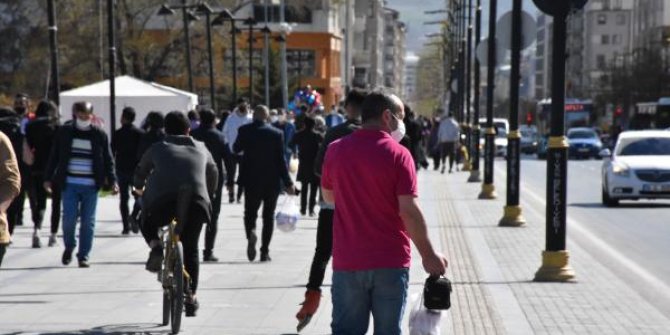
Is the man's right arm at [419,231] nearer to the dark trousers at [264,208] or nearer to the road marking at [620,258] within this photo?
the road marking at [620,258]

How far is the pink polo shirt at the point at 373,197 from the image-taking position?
7.64 metres

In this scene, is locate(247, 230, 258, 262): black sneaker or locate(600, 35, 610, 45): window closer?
locate(247, 230, 258, 262): black sneaker

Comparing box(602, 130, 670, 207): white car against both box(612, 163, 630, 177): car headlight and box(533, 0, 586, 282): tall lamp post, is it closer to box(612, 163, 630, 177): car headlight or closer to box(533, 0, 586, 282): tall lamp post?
box(612, 163, 630, 177): car headlight

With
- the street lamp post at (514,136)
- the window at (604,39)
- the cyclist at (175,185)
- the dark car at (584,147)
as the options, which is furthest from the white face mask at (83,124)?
the window at (604,39)

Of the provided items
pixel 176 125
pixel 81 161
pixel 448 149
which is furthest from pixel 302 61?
pixel 176 125

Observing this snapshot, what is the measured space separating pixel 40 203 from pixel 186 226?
8.38 meters

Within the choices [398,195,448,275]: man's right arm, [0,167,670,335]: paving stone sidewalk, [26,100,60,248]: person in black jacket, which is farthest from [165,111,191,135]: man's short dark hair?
[26,100,60,248]: person in black jacket

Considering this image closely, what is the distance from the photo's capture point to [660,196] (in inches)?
1187

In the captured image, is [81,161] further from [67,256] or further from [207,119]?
[207,119]

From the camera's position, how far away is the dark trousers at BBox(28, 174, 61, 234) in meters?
19.0

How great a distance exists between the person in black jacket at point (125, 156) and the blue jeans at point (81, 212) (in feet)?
15.5

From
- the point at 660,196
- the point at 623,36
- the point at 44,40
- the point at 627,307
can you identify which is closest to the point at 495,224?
the point at 660,196

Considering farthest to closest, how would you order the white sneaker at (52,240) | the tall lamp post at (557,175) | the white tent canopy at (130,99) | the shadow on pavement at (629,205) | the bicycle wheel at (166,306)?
the white tent canopy at (130,99) < the shadow on pavement at (629,205) < the white sneaker at (52,240) < the tall lamp post at (557,175) < the bicycle wheel at (166,306)

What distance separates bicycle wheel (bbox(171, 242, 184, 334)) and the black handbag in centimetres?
404
